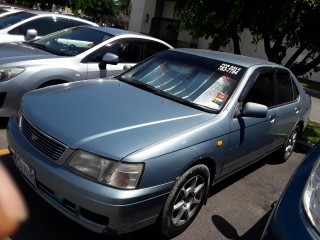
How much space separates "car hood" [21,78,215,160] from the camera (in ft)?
8.59

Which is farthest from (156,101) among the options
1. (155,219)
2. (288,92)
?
(288,92)

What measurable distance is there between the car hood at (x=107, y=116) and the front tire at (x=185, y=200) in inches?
16.3

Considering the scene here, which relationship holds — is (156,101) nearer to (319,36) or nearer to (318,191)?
(318,191)

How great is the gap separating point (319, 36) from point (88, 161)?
521cm

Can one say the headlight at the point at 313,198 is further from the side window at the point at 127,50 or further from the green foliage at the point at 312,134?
the green foliage at the point at 312,134

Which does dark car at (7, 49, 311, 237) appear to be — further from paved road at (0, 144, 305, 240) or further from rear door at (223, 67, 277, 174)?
paved road at (0, 144, 305, 240)

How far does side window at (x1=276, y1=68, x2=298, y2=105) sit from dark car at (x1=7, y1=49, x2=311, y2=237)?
0.20 meters

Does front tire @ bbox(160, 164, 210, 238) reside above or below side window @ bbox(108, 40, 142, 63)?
below

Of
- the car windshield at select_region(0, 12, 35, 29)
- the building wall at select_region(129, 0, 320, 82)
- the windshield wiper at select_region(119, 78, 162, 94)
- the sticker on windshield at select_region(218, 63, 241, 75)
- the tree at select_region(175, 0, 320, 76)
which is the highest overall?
the tree at select_region(175, 0, 320, 76)

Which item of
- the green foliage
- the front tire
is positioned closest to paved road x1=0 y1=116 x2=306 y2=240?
the front tire

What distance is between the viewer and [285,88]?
4754 mm

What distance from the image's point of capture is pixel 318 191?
2.12 metres

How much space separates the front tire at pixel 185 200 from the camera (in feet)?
9.25

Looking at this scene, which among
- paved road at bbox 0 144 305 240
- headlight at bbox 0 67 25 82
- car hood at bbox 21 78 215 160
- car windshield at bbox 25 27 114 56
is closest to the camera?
car hood at bbox 21 78 215 160
